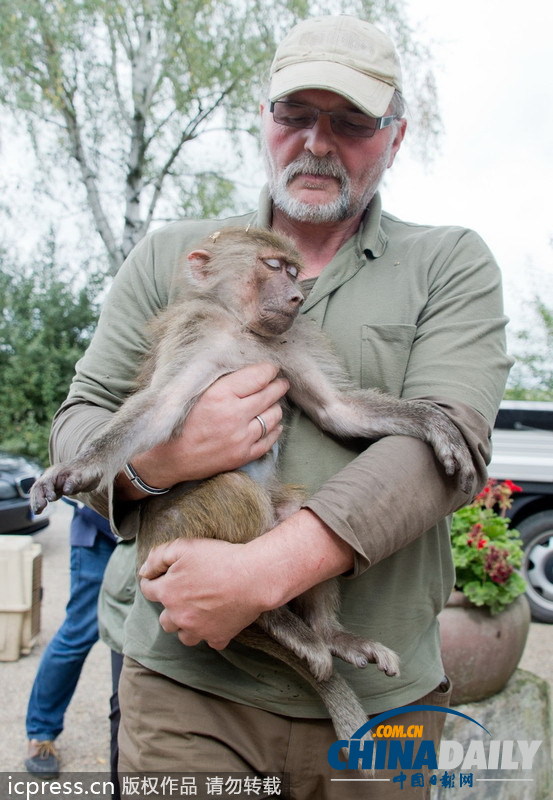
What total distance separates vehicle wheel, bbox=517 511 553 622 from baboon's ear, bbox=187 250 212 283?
4.86 metres

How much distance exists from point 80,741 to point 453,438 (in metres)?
3.48

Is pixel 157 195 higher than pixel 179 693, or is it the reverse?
pixel 157 195

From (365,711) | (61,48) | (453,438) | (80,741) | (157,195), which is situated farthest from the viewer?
(157,195)

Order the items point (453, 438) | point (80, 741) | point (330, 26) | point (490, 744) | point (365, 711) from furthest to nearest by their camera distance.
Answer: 1. point (80, 741)
2. point (490, 744)
3. point (330, 26)
4. point (365, 711)
5. point (453, 438)

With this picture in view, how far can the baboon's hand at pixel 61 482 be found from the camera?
1.66 meters

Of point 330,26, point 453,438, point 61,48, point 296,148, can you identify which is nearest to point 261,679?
point 453,438

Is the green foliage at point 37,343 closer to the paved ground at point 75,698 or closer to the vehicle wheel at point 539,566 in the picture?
the paved ground at point 75,698

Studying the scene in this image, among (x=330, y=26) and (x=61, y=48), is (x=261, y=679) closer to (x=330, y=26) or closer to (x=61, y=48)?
(x=330, y=26)

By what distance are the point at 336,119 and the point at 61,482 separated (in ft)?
3.76

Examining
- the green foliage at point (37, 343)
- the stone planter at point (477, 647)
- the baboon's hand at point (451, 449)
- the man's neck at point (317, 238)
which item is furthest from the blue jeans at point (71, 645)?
the green foliage at point (37, 343)

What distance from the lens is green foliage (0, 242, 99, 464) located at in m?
12.2

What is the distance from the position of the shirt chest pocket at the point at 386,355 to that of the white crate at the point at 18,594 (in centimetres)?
373

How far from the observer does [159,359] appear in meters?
2.01

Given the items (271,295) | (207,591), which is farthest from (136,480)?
(271,295)
